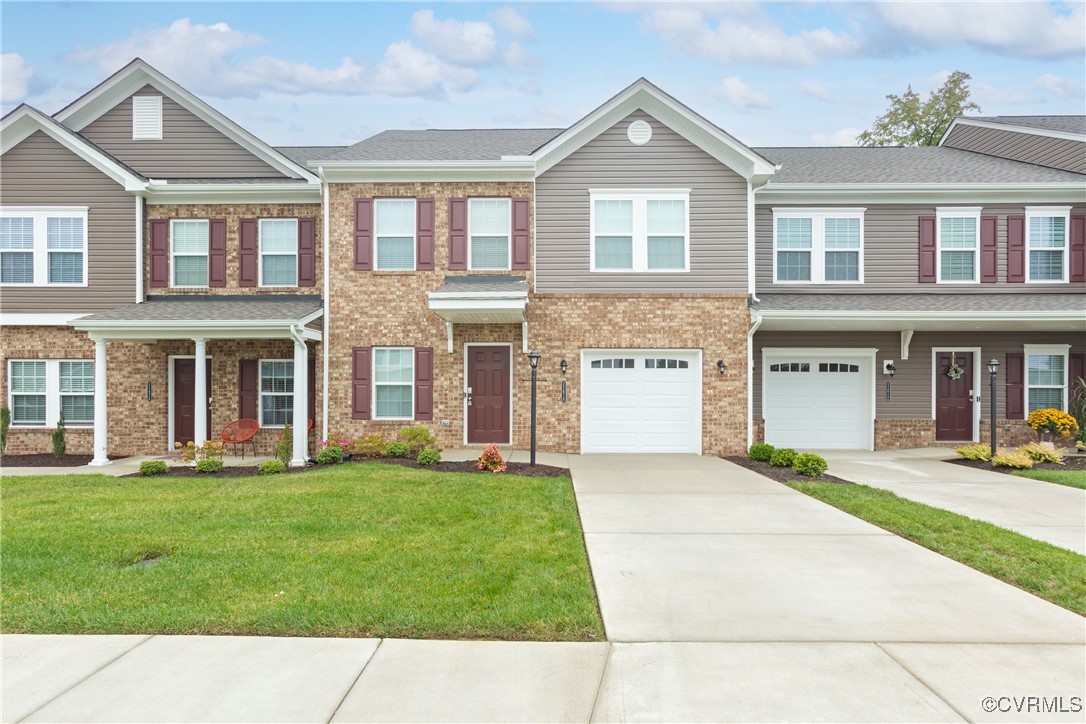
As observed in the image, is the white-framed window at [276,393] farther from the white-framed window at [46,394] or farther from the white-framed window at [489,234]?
the white-framed window at [489,234]

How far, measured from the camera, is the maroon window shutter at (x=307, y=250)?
49.3 ft

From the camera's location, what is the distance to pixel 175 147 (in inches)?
A: 615

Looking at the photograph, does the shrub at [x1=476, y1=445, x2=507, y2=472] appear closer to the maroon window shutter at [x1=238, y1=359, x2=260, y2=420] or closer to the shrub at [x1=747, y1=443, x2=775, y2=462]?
the shrub at [x1=747, y1=443, x2=775, y2=462]

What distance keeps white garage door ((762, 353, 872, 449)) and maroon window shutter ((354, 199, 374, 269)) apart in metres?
9.67

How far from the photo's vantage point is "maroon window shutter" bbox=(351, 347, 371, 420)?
1437 cm

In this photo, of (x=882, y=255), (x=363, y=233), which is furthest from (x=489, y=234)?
(x=882, y=255)

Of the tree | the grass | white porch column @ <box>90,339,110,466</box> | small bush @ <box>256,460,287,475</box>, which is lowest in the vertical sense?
small bush @ <box>256,460,287,475</box>

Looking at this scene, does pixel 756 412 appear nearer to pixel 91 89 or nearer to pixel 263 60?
pixel 91 89

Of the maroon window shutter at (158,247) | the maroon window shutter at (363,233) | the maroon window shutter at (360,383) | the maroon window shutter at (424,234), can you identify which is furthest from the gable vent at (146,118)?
the maroon window shutter at (360,383)

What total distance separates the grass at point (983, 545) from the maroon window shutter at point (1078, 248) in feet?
33.2

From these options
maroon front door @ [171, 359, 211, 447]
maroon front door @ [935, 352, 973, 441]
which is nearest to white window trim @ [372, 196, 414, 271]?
maroon front door @ [171, 359, 211, 447]

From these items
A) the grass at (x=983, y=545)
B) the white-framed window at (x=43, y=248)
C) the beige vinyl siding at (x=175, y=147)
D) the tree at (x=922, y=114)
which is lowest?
the grass at (x=983, y=545)

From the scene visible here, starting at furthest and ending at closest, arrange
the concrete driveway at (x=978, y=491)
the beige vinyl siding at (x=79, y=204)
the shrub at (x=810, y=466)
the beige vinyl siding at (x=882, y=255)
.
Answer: the beige vinyl siding at (x=882, y=255) → the beige vinyl siding at (x=79, y=204) → the shrub at (x=810, y=466) → the concrete driveway at (x=978, y=491)

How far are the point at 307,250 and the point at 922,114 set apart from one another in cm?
2799
